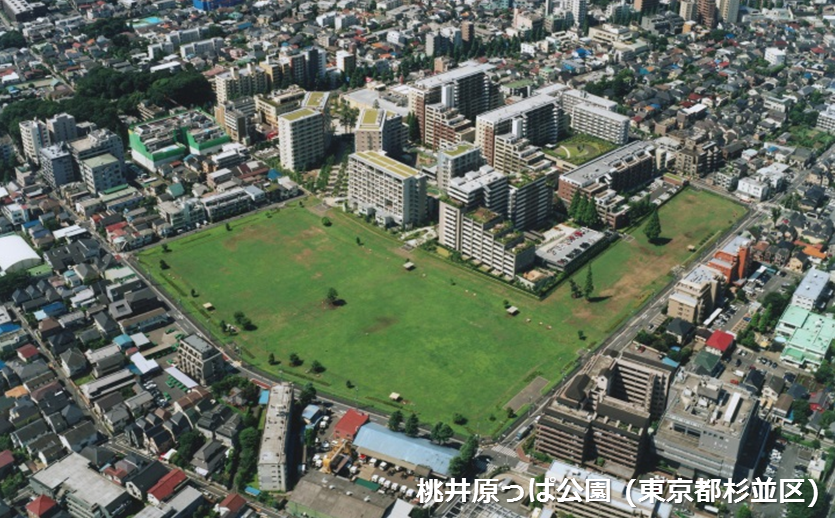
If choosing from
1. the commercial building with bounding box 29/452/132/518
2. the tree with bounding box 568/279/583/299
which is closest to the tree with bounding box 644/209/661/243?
the tree with bounding box 568/279/583/299

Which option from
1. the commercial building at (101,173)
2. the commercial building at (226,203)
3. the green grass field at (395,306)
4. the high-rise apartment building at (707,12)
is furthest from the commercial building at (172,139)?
the high-rise apartment building at (707,12)

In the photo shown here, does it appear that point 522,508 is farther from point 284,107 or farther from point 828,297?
point 284,107

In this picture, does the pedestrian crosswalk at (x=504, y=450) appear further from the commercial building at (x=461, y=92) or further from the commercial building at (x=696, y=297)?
the commercial building at (x=461, y=92)

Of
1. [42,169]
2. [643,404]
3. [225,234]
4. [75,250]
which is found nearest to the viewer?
[643,404]

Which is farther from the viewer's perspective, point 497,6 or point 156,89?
point 497,6

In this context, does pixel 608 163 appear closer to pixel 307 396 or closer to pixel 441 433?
pixel 441 433

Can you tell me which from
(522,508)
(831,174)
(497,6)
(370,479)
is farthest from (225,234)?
(497,6)

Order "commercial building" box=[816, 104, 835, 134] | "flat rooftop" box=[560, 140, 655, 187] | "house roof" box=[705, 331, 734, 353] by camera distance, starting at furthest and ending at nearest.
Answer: "commercial building" box=[816, 104, 835, 134]
"flat rooftop" box=[560, 140, 655, 187]
"house roof" box=[705, 331, 734, 353]

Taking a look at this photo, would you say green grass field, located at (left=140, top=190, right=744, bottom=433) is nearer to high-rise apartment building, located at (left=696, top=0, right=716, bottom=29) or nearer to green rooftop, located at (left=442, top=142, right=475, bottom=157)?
green rooftop, located at (left=442, top=142, right=475, bottom=157)
